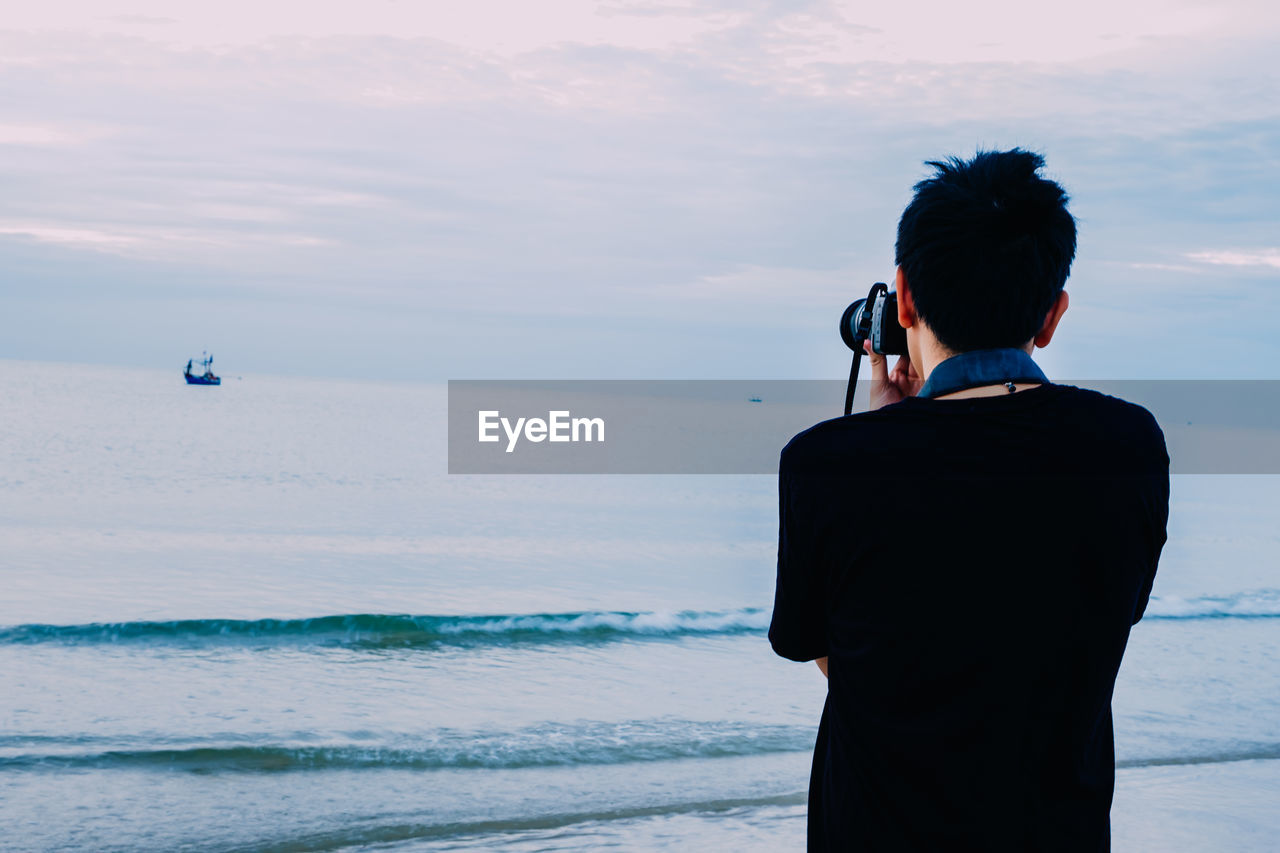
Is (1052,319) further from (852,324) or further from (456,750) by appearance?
(456,750)

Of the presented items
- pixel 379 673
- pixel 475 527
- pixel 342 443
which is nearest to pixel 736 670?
pixel 379 673

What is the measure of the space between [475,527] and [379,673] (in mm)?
8148

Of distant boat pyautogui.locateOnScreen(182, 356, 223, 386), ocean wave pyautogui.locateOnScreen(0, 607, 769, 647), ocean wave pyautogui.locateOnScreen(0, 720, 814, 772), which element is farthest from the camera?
distant boat pyautogui.locateOnScreen(182, 356, 223, 386)

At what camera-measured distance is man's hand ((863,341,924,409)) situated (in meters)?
1.38

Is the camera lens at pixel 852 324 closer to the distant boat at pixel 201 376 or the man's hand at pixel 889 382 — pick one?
the man's hand at pixel 889 382

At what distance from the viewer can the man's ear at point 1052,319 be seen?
118 centimetres

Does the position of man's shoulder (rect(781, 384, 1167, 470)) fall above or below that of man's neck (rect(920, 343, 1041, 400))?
below

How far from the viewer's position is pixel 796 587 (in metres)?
1.17

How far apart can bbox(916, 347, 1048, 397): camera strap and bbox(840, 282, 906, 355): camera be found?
21cm

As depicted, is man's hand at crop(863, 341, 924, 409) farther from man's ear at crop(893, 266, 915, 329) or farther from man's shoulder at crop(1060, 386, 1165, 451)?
man's shoulder at crop(1060, 386, 1165, 451)

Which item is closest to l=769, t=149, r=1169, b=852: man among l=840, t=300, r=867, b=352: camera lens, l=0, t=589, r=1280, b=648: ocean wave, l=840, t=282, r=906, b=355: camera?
l=840, t=282, r=906, b=355: camera

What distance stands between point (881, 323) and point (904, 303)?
149mm

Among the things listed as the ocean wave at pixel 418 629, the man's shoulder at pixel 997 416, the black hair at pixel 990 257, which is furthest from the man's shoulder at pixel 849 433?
the ocean wave at pixel 418 629

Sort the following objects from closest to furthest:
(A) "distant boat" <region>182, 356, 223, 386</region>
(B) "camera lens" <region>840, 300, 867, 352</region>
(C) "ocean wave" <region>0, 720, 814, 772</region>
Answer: (B) "camera lens" <region>840, 300, 867, 352</region>, (C) "ocean wave" <region>0, 720, 814, 772</region>, (A) "distant boat" <region>182, 356, 223, 386</region>
